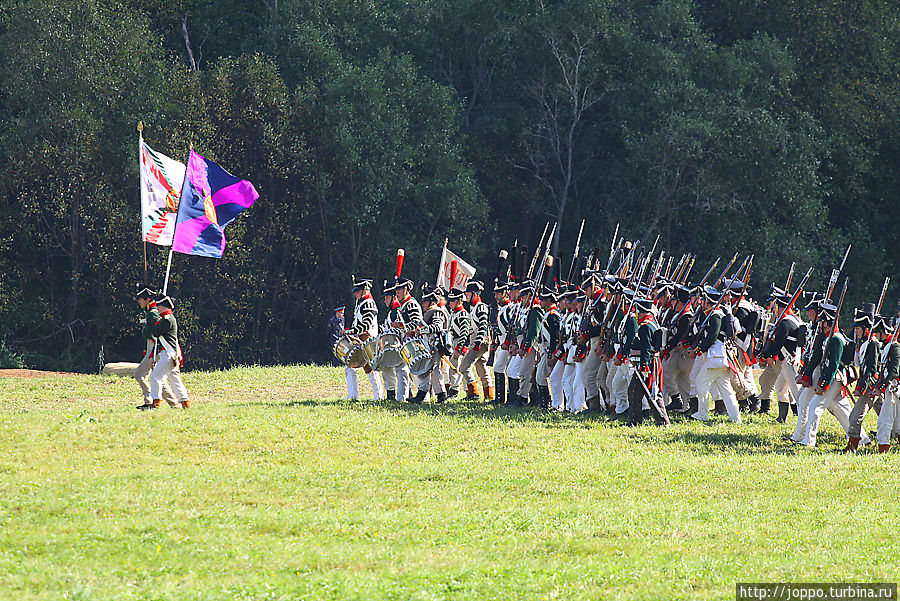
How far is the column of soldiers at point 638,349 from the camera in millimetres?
14906

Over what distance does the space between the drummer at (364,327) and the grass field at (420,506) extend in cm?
137

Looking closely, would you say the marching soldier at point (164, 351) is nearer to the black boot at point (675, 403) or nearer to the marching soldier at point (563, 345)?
the marching soldier at point (563, 345)

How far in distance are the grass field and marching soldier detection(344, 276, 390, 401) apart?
1368 mm

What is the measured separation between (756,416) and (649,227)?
68.1ft

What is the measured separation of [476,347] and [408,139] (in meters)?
18.5

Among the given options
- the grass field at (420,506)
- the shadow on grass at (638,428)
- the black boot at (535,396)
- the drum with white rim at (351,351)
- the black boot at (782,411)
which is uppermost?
the drum with white rim at (351,351)

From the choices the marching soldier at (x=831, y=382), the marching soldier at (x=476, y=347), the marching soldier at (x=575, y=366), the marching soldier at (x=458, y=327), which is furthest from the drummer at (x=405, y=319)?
the marching soldier at (x=831, y=382)

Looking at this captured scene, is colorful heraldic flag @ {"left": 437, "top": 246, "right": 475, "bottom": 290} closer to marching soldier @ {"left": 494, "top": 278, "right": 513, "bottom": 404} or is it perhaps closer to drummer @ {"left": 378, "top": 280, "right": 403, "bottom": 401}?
marching soldier @ {"left": 494, "top": 278, "right": 513, "bottom": 404}

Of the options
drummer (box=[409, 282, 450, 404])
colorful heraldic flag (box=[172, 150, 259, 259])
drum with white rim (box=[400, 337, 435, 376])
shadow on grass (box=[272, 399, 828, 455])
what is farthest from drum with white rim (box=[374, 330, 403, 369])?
colorful heraldic flag (box=[172, 150, 259, 259])

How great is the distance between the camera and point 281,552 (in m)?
9.17

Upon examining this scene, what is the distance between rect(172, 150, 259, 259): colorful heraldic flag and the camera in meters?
18.2

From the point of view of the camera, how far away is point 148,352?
1634 cm

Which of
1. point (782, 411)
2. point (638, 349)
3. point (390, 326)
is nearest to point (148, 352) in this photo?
point (390, 326)

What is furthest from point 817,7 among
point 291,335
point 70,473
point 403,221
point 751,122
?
point 70,473
